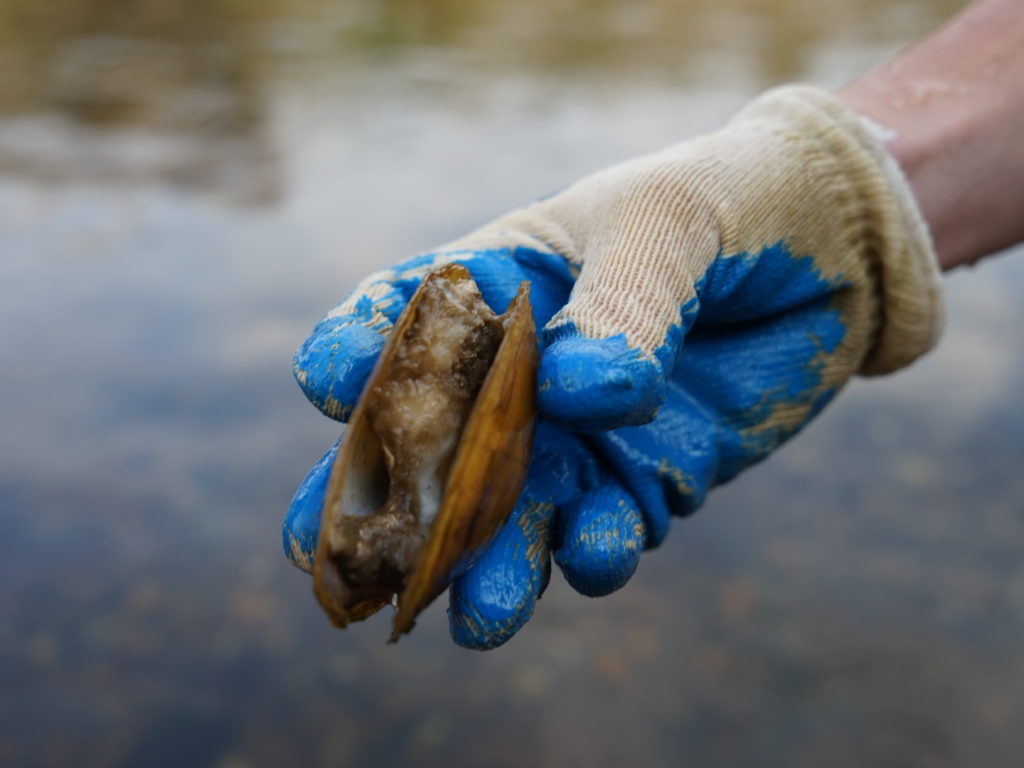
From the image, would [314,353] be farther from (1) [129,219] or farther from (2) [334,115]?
(2) [334,115]

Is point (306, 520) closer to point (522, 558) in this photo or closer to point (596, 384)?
point (522, 558)

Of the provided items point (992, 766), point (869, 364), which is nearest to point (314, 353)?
point (869, 364)

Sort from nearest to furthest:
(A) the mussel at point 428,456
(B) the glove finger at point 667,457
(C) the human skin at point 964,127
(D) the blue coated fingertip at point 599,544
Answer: (A) the mussel at point 428,456 → (D) the blue coated fingertip at point 599,544 → (B) the glove finger at point 667,457 → (C) the human skin at point 964,127

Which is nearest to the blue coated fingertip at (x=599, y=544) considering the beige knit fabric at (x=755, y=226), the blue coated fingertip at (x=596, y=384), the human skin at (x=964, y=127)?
the blue coated fingertip at (x=596, y=384)

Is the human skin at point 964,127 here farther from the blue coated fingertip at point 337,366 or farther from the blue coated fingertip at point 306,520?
the blue coated fingertip at point 306,520

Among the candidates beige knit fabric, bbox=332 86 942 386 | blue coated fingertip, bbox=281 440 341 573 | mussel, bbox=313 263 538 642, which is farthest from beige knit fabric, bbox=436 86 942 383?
blue coated fingertip, bbox=281 440 341 573

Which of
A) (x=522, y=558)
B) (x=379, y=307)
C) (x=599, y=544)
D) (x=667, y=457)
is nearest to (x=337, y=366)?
(x=379, y=307)
